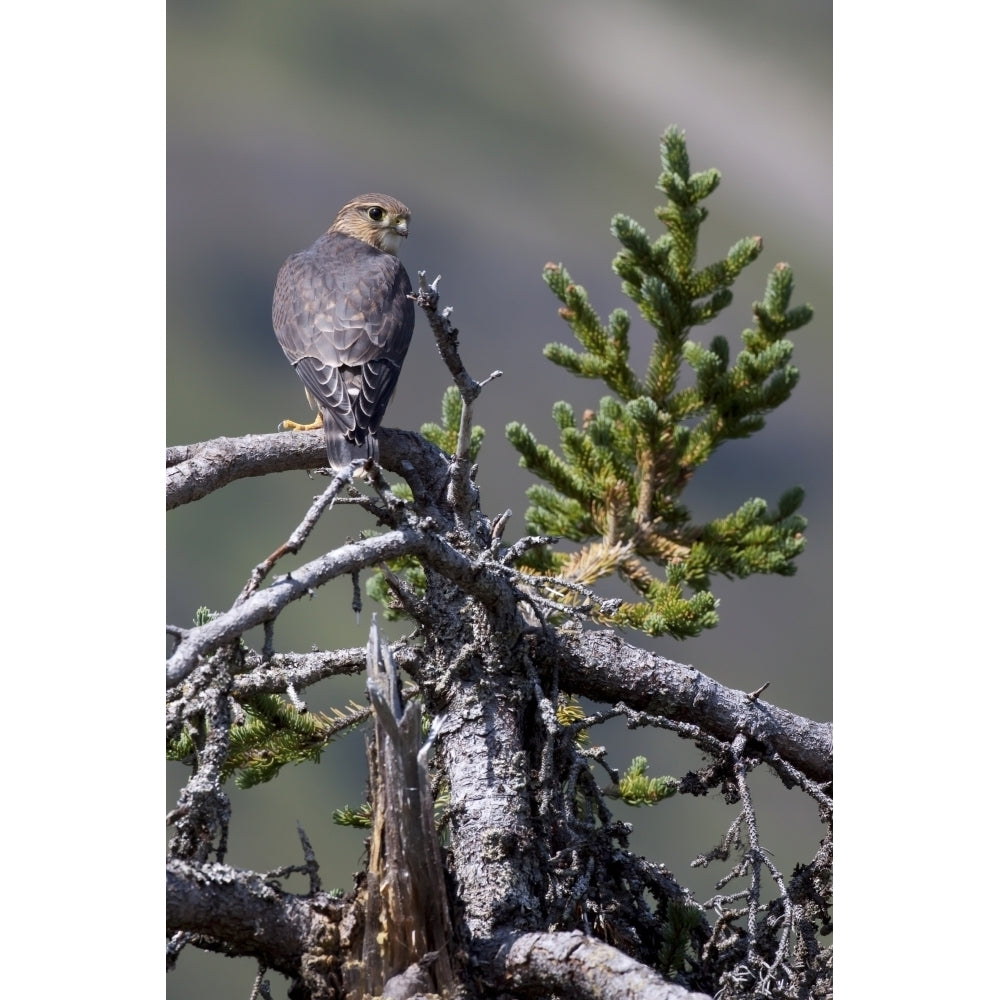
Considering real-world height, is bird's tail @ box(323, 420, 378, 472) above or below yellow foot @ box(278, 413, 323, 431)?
below

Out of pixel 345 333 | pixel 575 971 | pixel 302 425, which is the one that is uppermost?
pixel 345 333

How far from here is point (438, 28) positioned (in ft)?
9.08

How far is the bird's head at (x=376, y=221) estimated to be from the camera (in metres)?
3.90

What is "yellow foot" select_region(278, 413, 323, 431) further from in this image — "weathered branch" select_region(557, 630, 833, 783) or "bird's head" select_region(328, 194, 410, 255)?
"bird's head" select_region(328, 194, 410, 255)

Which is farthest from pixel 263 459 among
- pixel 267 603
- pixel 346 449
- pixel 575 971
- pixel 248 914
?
pixel 575 971

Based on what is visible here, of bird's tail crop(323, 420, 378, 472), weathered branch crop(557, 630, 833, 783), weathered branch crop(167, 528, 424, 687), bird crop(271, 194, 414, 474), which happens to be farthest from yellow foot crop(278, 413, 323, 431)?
weathered branch crop(167, 528, 424, 687)

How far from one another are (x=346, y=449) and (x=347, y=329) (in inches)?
26.2

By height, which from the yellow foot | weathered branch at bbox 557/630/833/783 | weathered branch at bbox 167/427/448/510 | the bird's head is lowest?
weathered branch at bbox 557/630/833/783

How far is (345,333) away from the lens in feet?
9.64

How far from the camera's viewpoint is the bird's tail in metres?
2.31

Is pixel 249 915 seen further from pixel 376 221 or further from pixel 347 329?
pixel 376 221

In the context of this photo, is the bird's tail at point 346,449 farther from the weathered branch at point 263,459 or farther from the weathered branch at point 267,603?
the weathered branch at point 267,603

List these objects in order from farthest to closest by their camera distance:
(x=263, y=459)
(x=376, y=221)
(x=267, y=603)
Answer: (x=376, y=221) < (x=263, y=459) < (x=267, y=603)

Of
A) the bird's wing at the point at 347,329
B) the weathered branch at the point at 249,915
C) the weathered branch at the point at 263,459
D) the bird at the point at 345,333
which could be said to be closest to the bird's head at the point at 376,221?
the bird at the point at 345,333
